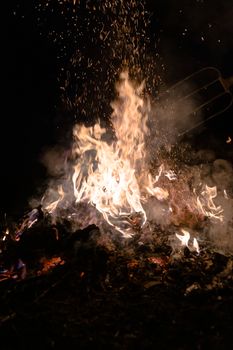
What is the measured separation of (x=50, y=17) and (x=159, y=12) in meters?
A: 3.62

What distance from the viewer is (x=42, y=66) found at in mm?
12562

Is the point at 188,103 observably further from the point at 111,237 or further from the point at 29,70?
the point at 29,70

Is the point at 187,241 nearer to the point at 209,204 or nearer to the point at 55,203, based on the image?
the point at 209,204

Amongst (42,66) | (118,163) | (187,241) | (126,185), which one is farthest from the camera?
(42,66)

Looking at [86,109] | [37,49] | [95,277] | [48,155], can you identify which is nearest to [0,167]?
[48,155]

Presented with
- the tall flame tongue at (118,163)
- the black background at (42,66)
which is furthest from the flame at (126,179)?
the black background at (42,66)

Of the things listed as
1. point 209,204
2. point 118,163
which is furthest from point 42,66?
point 209,204

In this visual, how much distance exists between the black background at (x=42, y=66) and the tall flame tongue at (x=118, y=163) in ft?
7.26

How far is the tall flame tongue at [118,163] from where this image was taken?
25.5ft

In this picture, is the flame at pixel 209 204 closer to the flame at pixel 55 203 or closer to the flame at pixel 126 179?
the flame at pixel 126 179

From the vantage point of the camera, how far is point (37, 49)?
41.1 feet

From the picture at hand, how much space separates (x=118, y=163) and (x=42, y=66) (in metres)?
6.07

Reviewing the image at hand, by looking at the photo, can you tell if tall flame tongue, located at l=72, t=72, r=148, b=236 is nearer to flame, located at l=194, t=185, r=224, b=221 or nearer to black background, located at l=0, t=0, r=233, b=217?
flame, located at l=194, t=185, r=224, b=221

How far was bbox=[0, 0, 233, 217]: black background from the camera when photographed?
10797 mm
